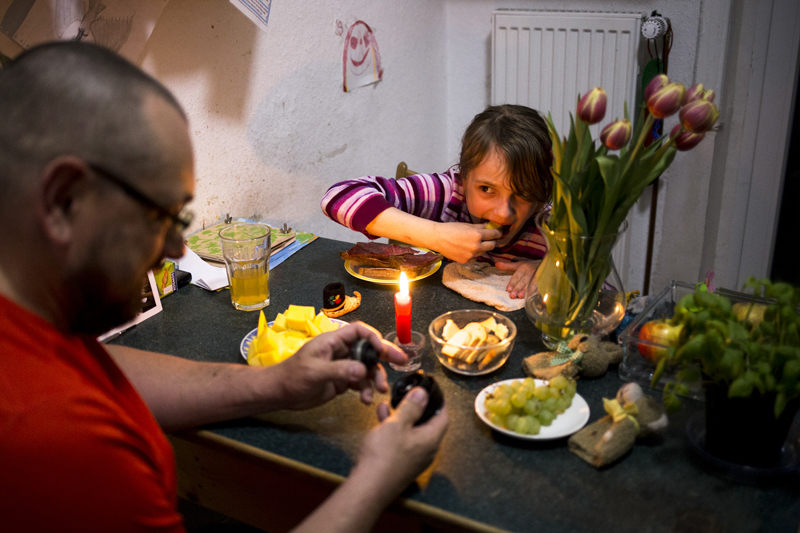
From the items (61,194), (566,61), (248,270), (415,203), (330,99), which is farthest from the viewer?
(566,61)

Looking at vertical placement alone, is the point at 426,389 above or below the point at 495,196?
below

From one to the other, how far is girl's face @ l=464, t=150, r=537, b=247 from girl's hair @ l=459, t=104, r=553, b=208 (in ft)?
0.05

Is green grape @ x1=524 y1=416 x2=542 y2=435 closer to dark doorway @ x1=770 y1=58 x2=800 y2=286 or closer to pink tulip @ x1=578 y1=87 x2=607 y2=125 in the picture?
pink tulip @ x1=578 y1=87 x2=607 y2=125

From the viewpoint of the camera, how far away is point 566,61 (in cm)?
265

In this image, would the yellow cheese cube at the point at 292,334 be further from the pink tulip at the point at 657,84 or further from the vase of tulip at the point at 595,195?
the pink tulip at the point at 657,84

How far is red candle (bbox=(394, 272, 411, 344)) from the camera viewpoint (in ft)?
3.46

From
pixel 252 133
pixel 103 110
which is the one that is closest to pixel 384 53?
pixel 252 133

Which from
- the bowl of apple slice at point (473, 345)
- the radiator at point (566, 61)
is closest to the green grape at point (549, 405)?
the bowl of apple slice at point (473, 345)

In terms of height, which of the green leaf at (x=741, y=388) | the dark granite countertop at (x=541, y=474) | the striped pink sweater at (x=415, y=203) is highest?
the striped pink sweater at (x=415, y=203)

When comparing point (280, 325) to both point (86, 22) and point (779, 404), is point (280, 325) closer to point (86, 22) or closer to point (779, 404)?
point (779, 404)

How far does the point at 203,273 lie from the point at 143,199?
884 mm

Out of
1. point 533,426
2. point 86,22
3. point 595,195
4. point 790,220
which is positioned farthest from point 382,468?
point 790,220

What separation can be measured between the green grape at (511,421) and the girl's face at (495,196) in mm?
662

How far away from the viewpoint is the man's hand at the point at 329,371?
2.93 ft
